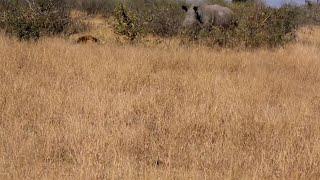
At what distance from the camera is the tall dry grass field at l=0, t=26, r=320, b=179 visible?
4551 millimetres

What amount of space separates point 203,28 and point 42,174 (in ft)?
37.8

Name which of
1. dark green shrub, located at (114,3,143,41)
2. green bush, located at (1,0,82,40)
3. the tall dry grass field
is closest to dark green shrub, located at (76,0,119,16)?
green bush, located at (1,0,82,40)

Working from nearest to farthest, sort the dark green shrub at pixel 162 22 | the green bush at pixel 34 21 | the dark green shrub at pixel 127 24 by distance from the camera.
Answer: the green bush at pixel 34 21
the dark green shrub at pixel 127 24
the dark green shrub at pixel 162 22

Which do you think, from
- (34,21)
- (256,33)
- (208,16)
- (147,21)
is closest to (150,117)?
(34,21)

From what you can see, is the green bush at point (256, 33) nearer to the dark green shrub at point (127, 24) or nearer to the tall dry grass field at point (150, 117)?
the dark green shrub at point (127, 24)

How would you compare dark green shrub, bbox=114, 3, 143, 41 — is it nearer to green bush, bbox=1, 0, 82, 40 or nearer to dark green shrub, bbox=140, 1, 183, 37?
dark green shrub, bbox=140, 1, 183, 37

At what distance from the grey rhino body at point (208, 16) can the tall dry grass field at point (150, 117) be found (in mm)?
6543

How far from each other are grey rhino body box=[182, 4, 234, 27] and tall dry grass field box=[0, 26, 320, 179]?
Answer: 6.54 meters

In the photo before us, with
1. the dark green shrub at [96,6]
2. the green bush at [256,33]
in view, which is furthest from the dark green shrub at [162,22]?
the dark green shrub at [96,6]

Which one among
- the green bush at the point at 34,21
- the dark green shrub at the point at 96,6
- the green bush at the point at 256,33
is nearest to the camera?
the green bush at the point at 34,21

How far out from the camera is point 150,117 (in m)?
6.28

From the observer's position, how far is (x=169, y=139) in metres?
5.30

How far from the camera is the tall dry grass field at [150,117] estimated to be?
4.55 metres

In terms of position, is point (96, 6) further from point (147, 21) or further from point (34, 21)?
point (34, 21)
